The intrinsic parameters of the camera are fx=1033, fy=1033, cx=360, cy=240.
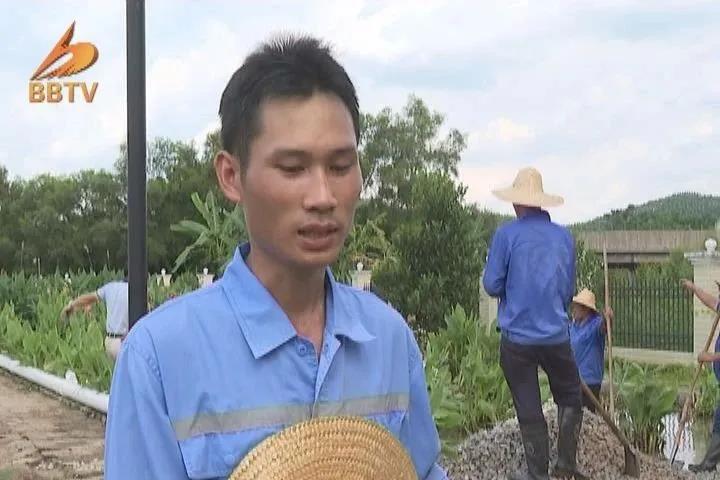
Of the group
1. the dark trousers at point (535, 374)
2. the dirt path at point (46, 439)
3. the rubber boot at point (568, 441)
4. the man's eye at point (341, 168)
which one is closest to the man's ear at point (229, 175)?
the man's eye at point (341, 168)

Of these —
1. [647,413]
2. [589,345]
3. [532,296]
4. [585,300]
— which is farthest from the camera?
[647,413]

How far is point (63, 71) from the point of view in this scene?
504 inches

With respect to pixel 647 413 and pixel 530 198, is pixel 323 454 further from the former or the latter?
pixel 647 413

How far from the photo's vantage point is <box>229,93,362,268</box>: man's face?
4.21 ft

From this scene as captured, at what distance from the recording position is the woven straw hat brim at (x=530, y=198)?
5258 mm

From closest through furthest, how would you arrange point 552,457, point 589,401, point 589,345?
1. point 552,457
2. point 589,401
3. point 589,345

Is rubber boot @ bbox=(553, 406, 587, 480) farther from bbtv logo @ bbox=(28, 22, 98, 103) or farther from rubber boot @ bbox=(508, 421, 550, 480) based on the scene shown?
bbtv logo @ bbox=(28, 22, 98, 103)

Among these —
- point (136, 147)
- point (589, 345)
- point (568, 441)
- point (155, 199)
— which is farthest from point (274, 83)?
point (155, 199)

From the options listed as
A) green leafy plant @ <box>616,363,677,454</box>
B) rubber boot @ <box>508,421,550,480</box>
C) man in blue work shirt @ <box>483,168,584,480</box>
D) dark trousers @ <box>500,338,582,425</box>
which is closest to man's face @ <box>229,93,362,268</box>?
man in blue work shirt @ <box>483,168,584,480</box>

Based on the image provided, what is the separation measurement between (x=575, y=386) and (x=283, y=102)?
177 inches

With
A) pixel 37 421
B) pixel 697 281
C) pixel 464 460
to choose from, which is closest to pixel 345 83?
pixel 464 460

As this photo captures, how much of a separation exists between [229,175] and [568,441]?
4.68m

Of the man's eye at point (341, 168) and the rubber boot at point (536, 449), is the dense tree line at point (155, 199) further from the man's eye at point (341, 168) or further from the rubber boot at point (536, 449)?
the man's eye at point (341, 168)

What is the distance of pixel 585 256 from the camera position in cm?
1479
